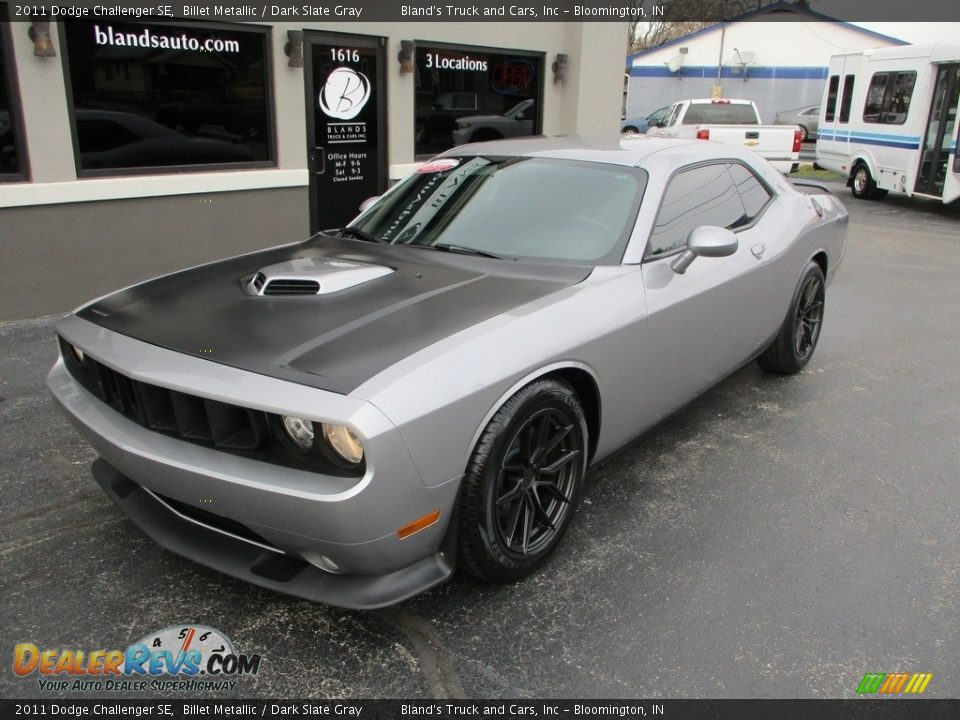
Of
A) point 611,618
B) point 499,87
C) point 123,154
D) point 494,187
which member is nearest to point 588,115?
point 499,87

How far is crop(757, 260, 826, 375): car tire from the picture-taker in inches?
195

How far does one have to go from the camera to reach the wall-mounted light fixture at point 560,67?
32.8ft

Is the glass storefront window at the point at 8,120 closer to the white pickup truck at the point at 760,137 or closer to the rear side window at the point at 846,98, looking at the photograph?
the white pickup truck at the point at 760,137

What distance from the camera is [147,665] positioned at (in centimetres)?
254

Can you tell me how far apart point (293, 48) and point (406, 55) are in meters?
1.34

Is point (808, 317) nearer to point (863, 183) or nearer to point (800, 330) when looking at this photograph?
point (800, 330)

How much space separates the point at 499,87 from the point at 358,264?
682cm

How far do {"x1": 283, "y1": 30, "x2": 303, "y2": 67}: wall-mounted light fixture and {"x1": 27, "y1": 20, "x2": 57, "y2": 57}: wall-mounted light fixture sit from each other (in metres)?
2.07

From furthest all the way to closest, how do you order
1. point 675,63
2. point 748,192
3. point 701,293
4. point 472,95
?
1. point 675,63
2. point 472,95
3. point 748,192
4. point 701,293

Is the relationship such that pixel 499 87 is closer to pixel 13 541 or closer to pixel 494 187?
pixel 494 187

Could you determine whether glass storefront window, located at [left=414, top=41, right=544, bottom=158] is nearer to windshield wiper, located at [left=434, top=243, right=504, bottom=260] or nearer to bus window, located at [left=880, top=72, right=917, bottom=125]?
windshield wiper, located at [left=434, top=243, right=504, bottom=260]

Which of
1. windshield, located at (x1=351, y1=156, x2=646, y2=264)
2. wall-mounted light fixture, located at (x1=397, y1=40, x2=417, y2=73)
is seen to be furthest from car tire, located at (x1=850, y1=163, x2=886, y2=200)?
windshield, located at (x1=351, y1=156, x2=646, y2=264)

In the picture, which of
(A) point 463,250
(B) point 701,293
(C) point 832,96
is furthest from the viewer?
A: (C) point 832,96
